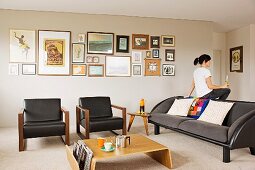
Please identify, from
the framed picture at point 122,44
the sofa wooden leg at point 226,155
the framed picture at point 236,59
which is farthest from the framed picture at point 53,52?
the framed picture at point 236,59

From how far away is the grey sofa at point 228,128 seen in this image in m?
3.02

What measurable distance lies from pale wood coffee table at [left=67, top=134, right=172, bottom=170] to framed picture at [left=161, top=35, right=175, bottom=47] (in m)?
3.34

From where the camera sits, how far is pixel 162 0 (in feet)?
15.7

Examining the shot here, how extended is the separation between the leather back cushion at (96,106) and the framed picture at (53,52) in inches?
44.3

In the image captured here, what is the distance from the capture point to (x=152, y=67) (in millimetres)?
6012

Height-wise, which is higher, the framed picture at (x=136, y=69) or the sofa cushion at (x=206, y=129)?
the framed picture at (x=136, y=69)

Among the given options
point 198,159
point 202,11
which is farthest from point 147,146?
point 202,11

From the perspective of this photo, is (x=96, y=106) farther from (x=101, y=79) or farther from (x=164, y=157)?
(x=164, y=157)

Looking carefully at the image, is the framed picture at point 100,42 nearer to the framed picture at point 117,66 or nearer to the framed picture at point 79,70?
the framed picture at point 117,66

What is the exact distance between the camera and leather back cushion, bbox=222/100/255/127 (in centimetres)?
356

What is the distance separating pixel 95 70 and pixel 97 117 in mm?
1429

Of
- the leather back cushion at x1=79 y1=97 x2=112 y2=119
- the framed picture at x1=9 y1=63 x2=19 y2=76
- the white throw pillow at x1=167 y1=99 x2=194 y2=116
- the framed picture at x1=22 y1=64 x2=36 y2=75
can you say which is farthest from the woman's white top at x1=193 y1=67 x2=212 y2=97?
the framed picture at x1=9 y1=63 x2=19 y2=76

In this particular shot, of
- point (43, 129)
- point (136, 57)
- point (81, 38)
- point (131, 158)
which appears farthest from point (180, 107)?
point (81, 38)

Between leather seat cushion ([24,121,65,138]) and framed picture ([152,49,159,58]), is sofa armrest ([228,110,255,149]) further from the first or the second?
framed picture ([152,49,159,58])
